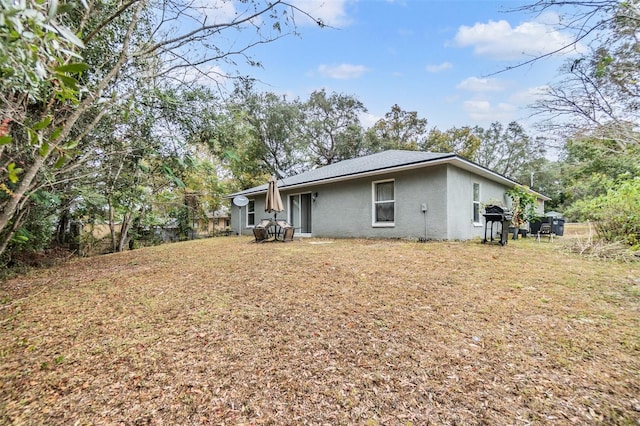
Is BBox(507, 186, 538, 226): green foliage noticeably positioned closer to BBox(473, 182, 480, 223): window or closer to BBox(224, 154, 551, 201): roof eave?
BBox(224, 154, 551, 201): roof eave

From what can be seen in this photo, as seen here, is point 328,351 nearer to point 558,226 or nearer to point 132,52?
point 132,52

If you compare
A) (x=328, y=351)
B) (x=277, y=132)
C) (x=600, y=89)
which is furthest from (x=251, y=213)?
(x=600, y=89)

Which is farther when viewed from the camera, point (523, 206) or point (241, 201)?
point (241, 201)

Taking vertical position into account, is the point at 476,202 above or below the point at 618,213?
above

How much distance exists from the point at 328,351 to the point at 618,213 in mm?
8177

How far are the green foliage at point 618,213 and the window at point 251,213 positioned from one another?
13783 millimetres

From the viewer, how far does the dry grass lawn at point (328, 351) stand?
174cm

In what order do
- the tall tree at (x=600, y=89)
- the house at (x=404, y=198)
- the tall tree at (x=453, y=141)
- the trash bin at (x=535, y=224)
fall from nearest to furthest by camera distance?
the tall tree at (x=600, y=89), the house at (x=404, y=198), the trash bin at (x=535, y=224), the tall tree at (x=453, y=141)

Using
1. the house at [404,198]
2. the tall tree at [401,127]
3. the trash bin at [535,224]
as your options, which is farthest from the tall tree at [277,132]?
the trash bin at [535,224]

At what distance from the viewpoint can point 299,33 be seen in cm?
372

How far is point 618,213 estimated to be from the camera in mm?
6426

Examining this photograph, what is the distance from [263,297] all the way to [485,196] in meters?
10.1

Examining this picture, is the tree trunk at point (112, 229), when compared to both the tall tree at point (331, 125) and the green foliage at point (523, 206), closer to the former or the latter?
the green foliage at point (523, 206)

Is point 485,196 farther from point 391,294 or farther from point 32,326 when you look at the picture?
point 32,326
